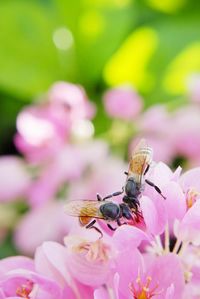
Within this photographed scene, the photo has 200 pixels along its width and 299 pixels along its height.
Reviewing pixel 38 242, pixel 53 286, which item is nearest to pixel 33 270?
pixel 53 286

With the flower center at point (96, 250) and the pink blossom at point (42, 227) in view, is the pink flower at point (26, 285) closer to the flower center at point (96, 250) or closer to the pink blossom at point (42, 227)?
the flower center at point (96, 250)

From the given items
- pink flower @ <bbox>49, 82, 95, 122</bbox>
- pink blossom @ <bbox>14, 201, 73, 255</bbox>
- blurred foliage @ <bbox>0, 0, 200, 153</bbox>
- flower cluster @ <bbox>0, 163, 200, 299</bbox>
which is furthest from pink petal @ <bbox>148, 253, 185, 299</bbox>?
blurred foliage @ <bbox>0, 0, 200, 153</bbox>

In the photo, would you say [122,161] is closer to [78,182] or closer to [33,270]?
[78,182]

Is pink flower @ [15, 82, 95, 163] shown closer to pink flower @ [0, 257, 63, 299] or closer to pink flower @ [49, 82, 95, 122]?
pink flower @ [49, 82, 95, 122]

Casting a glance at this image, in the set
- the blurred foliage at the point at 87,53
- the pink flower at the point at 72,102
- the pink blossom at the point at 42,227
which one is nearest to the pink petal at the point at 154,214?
the pink blossom at the point at 42,227

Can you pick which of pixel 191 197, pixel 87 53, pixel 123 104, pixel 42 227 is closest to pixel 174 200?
pixel 191 197

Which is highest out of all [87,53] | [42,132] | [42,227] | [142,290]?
[87,53]

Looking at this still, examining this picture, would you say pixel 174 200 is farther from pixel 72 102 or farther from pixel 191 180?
pixel 72 102
